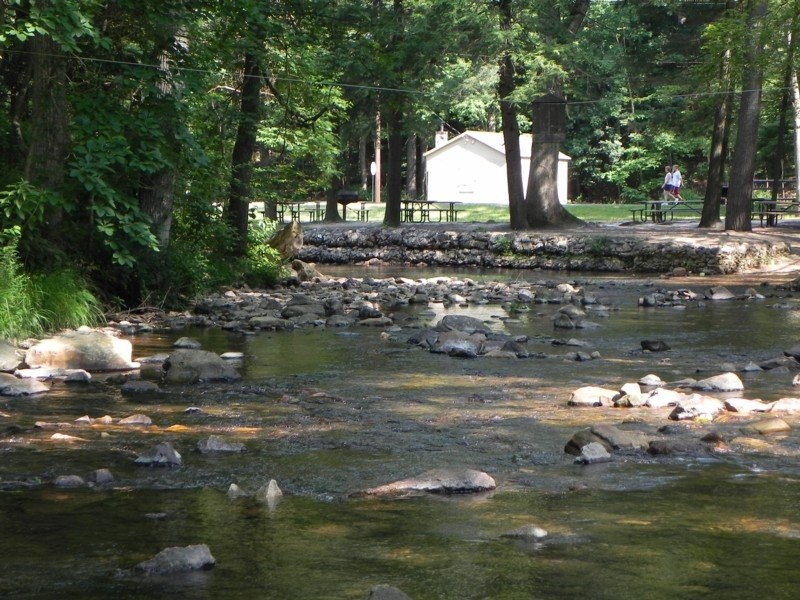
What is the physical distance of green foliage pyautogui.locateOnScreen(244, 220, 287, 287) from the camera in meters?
19.9

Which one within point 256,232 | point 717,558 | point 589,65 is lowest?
point 717,558

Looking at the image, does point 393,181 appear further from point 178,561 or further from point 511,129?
point 178,561

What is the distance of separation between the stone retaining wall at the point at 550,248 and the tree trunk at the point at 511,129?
2.94 feet

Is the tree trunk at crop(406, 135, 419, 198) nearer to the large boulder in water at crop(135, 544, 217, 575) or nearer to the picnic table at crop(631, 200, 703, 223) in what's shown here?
the picnic table at crop(631, 200, 703, 223)

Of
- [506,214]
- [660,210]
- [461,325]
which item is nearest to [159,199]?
[461,325]

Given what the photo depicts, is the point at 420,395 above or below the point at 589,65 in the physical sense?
below

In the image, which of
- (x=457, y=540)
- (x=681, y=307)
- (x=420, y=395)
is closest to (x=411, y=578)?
(x=457, y=540)

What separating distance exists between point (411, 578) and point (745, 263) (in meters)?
20.7

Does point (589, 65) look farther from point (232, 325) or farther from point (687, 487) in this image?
point (687, 487)

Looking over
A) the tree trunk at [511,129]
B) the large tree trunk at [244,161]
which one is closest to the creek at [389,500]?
the large tree trunk at [244,161]

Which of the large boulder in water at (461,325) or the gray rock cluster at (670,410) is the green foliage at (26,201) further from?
the gray rock cluster at (670,410)

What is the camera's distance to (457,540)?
5.33m

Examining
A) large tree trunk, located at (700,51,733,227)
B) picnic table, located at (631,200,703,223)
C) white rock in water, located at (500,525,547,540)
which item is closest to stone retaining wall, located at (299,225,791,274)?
large tree trunk, located at (700,51,733,227)

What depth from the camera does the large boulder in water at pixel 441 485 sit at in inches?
246
